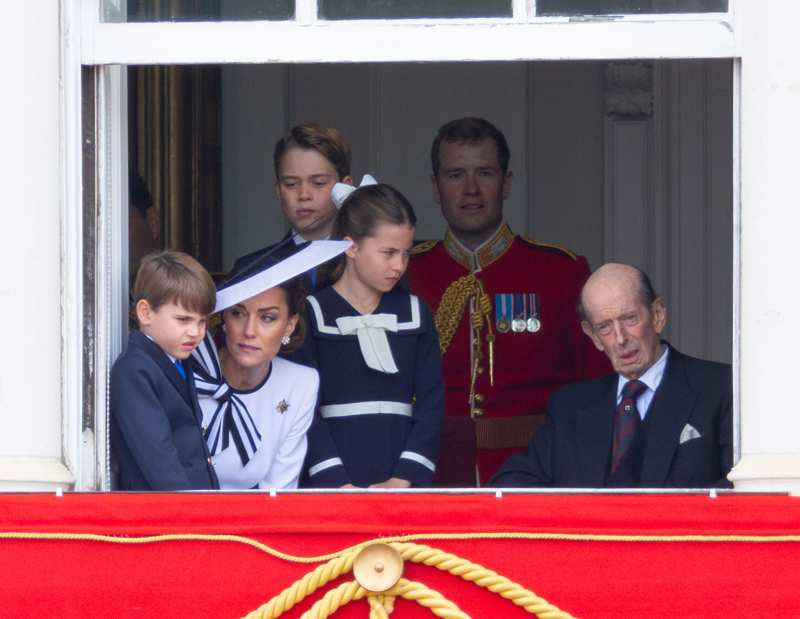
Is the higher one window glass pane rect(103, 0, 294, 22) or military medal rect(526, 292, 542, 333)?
window glass pane rect(103, 0, 294, 22)

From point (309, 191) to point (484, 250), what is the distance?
71 centimetres

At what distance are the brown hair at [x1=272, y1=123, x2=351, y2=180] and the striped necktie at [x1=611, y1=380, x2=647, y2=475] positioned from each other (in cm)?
96

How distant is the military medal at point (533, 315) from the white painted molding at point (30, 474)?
1.85 meters

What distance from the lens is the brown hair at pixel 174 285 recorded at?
4527 millimetres

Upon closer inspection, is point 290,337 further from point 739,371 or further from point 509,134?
point 509,134

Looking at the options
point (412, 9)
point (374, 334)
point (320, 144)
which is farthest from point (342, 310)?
point (412, 9)

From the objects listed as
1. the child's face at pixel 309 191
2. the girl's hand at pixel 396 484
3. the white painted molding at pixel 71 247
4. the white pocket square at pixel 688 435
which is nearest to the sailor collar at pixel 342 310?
the child's face at pixel 309 191

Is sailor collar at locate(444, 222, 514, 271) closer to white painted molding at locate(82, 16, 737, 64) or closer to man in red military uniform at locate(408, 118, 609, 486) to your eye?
man in red military uniform at locate(408, 118, 609, 486)

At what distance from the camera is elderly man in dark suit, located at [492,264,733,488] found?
4707 mm

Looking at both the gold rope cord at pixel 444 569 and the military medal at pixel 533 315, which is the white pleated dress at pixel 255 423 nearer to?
the gold rope cord at pixel 444 569

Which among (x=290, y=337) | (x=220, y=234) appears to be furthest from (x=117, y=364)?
(x=220, y=234)

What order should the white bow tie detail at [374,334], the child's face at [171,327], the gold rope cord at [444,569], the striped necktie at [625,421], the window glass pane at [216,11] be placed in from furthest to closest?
1. the white bow tie detail at [374,334]
2. the striped necktie at [625,421]
3. the child's face at [171,327]
4. the window glass pane at [216,11]
5. the gold rope cord at [444,569]

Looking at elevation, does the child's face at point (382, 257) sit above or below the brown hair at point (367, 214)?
below

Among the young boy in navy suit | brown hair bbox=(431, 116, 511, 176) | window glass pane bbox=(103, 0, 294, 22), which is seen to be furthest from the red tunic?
window glass pane bbox=(103, 0, 294, 22)
